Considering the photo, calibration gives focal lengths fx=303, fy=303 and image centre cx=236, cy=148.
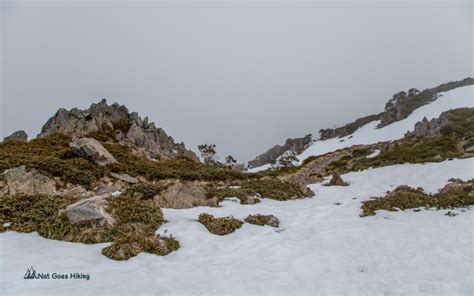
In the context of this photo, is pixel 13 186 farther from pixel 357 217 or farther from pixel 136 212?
pixel 357 217

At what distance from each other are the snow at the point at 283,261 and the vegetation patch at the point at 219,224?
23cm

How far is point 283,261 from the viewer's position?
774 centimetres

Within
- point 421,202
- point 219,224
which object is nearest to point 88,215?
point 219,224

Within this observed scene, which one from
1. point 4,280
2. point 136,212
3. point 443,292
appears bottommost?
point 443,292

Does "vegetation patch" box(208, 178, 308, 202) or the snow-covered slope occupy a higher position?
the snow-covered slope

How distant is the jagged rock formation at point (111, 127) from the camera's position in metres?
36.1

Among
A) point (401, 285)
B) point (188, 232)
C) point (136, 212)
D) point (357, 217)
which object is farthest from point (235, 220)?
point (401, 285)

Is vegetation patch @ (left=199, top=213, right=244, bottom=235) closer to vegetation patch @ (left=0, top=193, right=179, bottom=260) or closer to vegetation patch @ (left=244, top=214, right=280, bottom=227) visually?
vegetation patch @ (left=244, top=214, right=280, bottom=227)

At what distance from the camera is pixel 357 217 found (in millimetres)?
11516

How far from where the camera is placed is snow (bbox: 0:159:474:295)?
6.26 m

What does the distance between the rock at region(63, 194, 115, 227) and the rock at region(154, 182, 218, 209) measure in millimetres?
3346

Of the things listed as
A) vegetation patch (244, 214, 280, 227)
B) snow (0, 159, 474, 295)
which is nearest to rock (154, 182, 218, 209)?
snow (0, 159, 474, 295)

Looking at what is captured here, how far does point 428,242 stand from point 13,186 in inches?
636

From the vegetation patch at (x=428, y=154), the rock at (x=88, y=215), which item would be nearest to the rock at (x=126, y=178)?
the rock at (x=88, y=215)
